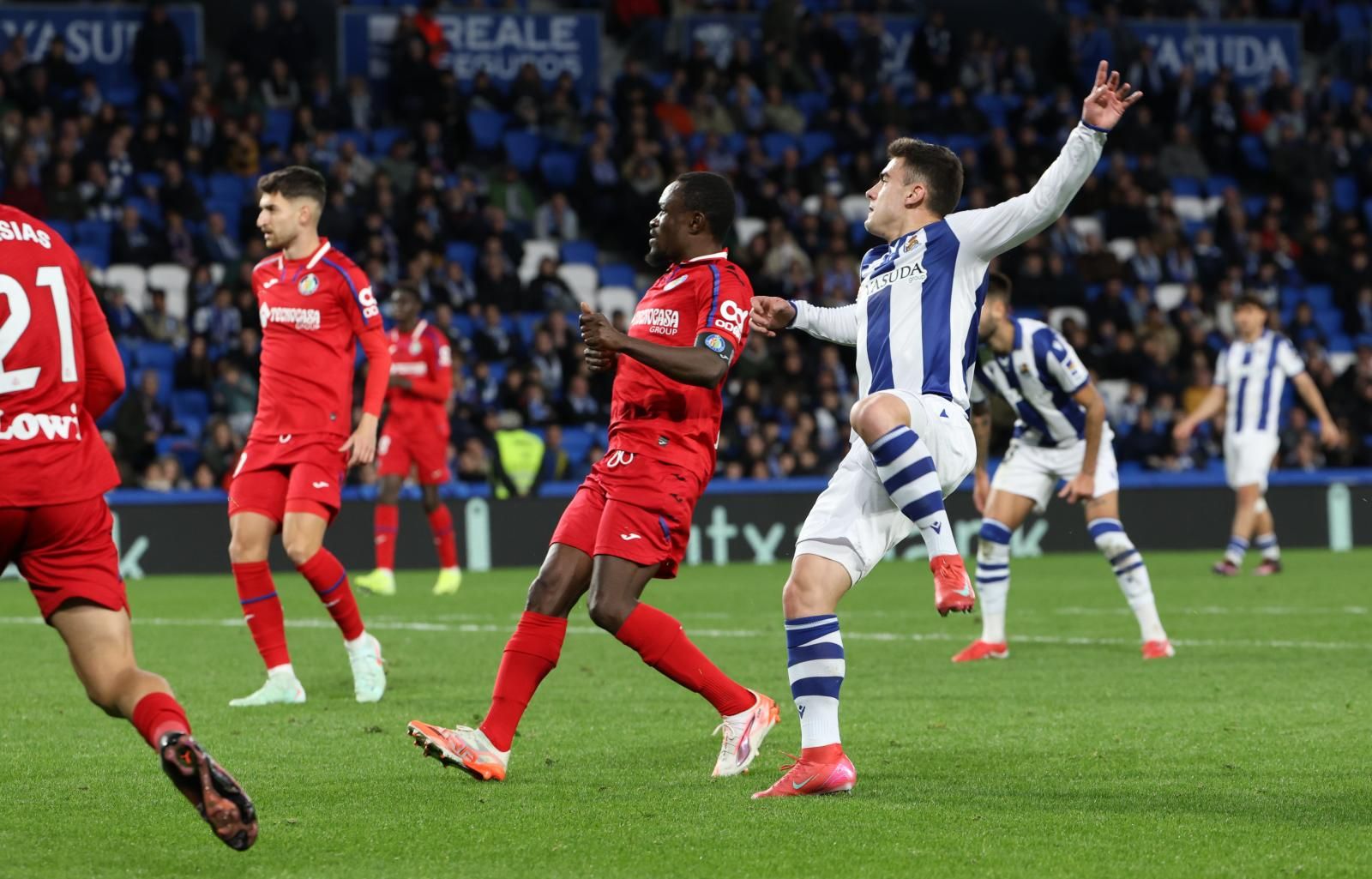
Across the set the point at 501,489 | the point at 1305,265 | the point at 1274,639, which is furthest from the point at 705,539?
the point at 1305,265

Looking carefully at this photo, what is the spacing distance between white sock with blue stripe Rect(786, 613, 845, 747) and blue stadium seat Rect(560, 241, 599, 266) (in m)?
17.5

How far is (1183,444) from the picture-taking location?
832 inches

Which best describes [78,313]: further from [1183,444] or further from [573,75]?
[573,75]

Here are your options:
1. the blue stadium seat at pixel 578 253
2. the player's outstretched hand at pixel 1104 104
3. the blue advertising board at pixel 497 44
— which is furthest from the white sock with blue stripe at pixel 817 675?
the blue advertising board at pixel 497 44

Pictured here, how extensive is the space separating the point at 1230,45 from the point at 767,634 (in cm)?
2039

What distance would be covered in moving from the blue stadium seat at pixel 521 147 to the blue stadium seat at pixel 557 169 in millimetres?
375

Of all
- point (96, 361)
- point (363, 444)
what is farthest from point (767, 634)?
point (96, 361)

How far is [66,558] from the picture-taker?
4.80 metres

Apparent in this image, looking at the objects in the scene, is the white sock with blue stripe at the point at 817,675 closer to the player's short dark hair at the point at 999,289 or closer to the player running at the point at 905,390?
the player running at the point at 905,390

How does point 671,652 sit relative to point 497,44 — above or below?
below

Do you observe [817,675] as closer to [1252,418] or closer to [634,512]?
[634,512]

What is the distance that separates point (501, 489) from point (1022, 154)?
10.2m

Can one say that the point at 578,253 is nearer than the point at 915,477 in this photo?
No

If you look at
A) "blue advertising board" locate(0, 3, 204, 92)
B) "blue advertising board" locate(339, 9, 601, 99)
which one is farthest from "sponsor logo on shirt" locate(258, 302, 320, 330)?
"blue advertising board" locate(339, 9, 601, 99)
